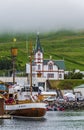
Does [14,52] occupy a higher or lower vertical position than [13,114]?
higher

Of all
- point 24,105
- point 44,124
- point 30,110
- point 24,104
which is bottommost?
point 44,124

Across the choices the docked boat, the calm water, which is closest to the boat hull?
the docked boat

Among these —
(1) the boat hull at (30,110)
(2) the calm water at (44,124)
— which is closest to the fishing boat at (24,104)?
(1) the boat hull at (30,110)

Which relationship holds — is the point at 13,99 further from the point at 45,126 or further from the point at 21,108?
the point at 45,126

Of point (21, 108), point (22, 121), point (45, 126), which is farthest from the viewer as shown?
point (21, 108)

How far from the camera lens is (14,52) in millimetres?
149875

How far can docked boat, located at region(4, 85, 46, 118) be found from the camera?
119188 millimetres

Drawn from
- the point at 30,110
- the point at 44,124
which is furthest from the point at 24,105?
the point at 44,124

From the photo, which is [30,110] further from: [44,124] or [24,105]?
[44,124]

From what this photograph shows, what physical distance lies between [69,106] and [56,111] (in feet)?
43.5

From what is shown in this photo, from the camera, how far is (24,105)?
393 feet

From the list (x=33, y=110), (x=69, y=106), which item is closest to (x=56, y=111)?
(x=69, y=106)

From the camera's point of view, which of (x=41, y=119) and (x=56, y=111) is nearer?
(x=41, y=119)

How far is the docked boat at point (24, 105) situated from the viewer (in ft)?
391
